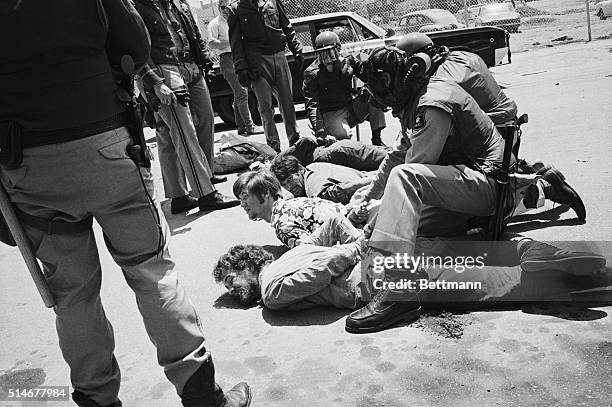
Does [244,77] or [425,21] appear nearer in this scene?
[244,77]

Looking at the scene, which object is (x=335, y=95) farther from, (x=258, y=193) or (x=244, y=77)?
(x=258, y=193)

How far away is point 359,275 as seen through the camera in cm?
306

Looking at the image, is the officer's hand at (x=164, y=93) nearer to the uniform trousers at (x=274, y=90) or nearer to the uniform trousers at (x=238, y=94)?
the uniform trousers at (x=274, y=90)

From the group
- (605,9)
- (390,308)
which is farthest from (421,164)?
(605,9)

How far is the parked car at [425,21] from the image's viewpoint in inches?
638

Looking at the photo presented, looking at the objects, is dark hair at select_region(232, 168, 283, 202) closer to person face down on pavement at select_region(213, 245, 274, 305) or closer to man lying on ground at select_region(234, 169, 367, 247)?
man lying on ground at select_region(234, 169, 367, 247)

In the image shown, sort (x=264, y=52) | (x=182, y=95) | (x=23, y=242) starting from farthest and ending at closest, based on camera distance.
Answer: (x=264, y=52) < (x=182, y=95) < (x=23, y=242)

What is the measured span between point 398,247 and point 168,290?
3.78ft

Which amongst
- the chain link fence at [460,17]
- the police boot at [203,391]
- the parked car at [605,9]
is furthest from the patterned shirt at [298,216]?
the parked car at [605,9]

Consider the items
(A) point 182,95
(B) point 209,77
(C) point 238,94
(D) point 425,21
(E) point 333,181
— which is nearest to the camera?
(E) point 333,181

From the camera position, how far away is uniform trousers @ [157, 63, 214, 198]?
199 inches

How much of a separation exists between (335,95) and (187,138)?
7.35 ft

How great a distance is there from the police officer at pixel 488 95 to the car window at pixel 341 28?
250 inches

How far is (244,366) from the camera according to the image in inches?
109
